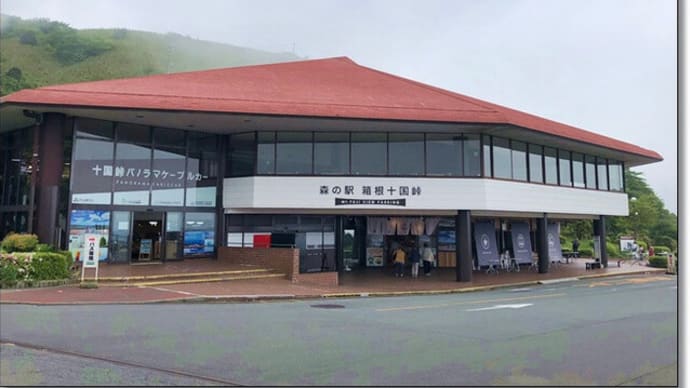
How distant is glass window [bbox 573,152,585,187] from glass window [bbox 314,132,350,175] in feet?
42.9

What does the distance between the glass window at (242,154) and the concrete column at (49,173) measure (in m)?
6.56

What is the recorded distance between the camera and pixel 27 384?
18.3 ft

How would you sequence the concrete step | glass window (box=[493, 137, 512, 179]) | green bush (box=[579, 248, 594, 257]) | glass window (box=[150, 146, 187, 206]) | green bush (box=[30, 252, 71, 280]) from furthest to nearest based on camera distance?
green bush (box=[579, 248, 594, 257])
glass window (box=[493, 137, 512, 179])
glass window (box=[150, 146, 187, 206])
the concrete step
green bush (box=[30, 252, 71, 280])

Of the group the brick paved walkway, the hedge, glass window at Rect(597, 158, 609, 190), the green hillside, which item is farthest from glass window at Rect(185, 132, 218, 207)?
the green hillside

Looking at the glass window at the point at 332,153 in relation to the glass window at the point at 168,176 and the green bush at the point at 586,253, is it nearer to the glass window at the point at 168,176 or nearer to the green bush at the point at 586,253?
the glass window at the point at 168,176

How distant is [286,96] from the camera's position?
69.6ft

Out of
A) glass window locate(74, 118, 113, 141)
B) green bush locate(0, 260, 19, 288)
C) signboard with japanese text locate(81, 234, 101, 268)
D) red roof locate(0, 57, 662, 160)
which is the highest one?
red roof locate(0, 57, 662, 160)

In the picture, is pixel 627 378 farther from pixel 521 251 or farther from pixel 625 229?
pixel 625 229

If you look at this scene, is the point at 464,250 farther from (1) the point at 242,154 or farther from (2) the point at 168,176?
(2) the point at 168,176

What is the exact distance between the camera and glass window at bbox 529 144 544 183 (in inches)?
970

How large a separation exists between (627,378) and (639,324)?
486 cm

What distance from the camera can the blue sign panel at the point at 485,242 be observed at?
84.2 ft

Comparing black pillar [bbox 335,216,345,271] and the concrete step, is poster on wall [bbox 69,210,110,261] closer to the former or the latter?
the concrete step

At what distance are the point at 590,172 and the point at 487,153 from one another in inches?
384
